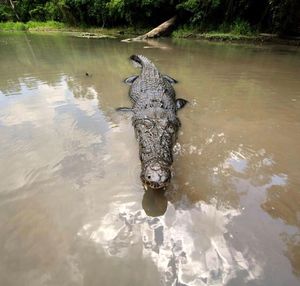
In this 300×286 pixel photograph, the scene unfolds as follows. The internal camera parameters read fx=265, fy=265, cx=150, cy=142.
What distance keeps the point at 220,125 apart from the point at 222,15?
14013 millimetres

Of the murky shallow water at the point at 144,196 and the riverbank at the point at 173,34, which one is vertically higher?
the murky shallow water at the point at 144,196

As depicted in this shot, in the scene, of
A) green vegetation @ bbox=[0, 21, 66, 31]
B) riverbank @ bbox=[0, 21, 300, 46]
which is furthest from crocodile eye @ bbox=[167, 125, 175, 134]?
green vegetation @ bbox=[0, 21, 66, 31]

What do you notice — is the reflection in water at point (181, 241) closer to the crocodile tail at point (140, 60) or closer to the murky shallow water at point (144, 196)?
the murky shallow water at point (144, 196)

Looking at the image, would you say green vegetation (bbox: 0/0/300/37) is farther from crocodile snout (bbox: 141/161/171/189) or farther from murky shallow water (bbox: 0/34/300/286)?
crocodile snout (bbox: 141/161/171/189)

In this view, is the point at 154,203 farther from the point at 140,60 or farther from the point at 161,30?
the point at 161,30

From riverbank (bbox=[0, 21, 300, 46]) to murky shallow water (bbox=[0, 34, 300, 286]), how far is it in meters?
8.14

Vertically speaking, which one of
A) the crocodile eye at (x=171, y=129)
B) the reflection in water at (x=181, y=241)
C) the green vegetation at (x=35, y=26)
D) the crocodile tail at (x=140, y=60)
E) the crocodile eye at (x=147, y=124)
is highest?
the reflection in water at (x=181, y=241)

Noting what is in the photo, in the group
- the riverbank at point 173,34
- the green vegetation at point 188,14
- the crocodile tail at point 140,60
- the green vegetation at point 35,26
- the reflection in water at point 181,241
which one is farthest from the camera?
the green vegetation at point 35,26

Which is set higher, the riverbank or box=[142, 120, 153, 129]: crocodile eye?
→ box=[142, 120, 153, 129]: crocodile eye

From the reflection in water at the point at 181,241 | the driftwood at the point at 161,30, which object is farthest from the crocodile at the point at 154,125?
the driftwood at the point at 161,30

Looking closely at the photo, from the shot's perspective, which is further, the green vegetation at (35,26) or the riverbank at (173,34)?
the green vegetation at (35,26)

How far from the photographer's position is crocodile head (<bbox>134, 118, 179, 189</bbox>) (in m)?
2.51

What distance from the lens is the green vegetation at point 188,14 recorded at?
1300cm

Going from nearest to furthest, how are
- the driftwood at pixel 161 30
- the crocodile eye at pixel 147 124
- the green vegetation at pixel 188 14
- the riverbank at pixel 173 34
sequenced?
the crocodile eye at pixel 147 124
the riverbank at pixel 173 34
the green vegetation at pixel 188 14
the driftwood at pixel 161 30
